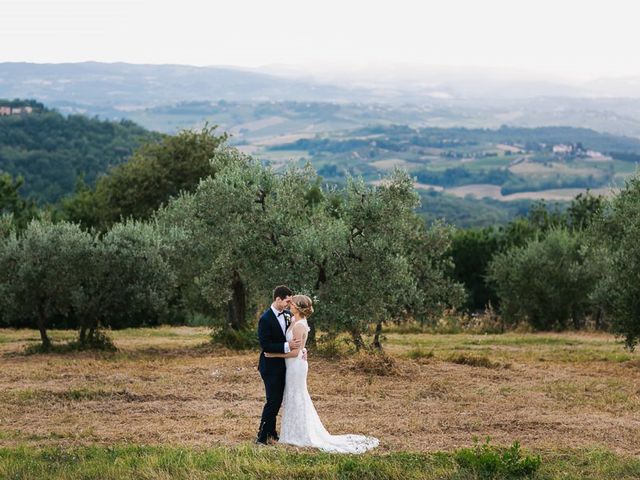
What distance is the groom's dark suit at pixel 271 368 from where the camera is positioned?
13086 millimetres

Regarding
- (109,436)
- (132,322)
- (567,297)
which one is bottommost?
(132,322)

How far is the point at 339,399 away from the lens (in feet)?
59.0

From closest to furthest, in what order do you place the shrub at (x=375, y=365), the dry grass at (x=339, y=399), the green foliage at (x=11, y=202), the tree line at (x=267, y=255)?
the dry grass at (x=339, y=399)
the shrub at (x=375, y=365)
the tree line at (x=267, y=255)
the green foliage at (x=11, y=202)

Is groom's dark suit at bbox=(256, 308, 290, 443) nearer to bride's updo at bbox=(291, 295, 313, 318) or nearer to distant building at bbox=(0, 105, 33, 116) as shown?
bride's updo at bbox=(291, 295, 313, 318)

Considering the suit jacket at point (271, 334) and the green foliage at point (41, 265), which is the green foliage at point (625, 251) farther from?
the green foliage at point (41, 265)

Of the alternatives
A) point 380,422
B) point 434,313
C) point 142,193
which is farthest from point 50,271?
point 142,193

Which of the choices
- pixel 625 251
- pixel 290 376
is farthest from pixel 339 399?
pixel 625 251

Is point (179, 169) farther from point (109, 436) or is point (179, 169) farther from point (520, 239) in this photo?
point (109, 436)

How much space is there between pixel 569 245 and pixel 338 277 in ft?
82.8

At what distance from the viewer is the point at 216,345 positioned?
27938mm

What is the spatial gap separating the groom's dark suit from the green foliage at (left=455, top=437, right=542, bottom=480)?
3101 millimetres

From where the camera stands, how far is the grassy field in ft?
39.1

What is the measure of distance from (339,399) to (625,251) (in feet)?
38.6

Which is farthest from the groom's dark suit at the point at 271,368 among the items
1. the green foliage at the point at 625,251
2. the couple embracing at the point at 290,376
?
the green foliage at the point at 625,251
